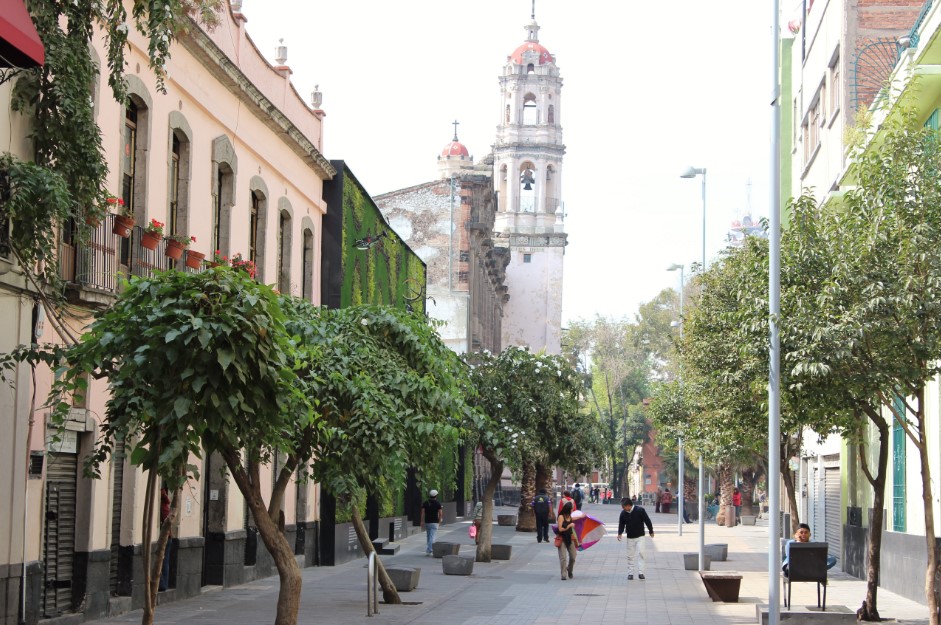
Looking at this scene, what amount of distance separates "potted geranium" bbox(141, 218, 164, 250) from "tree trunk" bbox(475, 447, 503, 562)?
499 inches

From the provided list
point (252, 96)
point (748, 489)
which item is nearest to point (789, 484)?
point (252, 96)

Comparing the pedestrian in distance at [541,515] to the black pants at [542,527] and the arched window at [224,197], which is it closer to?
the black pants at [542,527]

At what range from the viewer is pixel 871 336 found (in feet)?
51.6

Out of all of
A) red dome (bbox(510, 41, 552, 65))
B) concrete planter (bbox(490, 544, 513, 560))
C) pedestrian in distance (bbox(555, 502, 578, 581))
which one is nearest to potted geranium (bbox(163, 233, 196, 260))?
pedestrian in distance (bbox(555, 502, 578, 581))

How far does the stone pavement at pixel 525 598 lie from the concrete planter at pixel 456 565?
159mm

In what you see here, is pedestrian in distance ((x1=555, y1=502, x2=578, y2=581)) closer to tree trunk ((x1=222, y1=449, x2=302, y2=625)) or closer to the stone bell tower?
tree trunk ((x1=222, y1=449, x2=302, y2=625))

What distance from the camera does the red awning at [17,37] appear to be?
1108 centimetres

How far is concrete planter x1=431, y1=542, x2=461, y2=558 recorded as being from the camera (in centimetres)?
3094

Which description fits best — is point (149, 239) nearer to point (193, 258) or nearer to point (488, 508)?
point (193, 258)

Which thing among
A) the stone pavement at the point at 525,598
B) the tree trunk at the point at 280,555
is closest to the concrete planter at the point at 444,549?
the stone pavement at the point at 525,598

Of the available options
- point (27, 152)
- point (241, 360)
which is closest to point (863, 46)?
point (27, 152)

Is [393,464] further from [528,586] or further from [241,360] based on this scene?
[528,586]

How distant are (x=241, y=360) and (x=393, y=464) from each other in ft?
20.1

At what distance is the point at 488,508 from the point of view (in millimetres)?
30719
